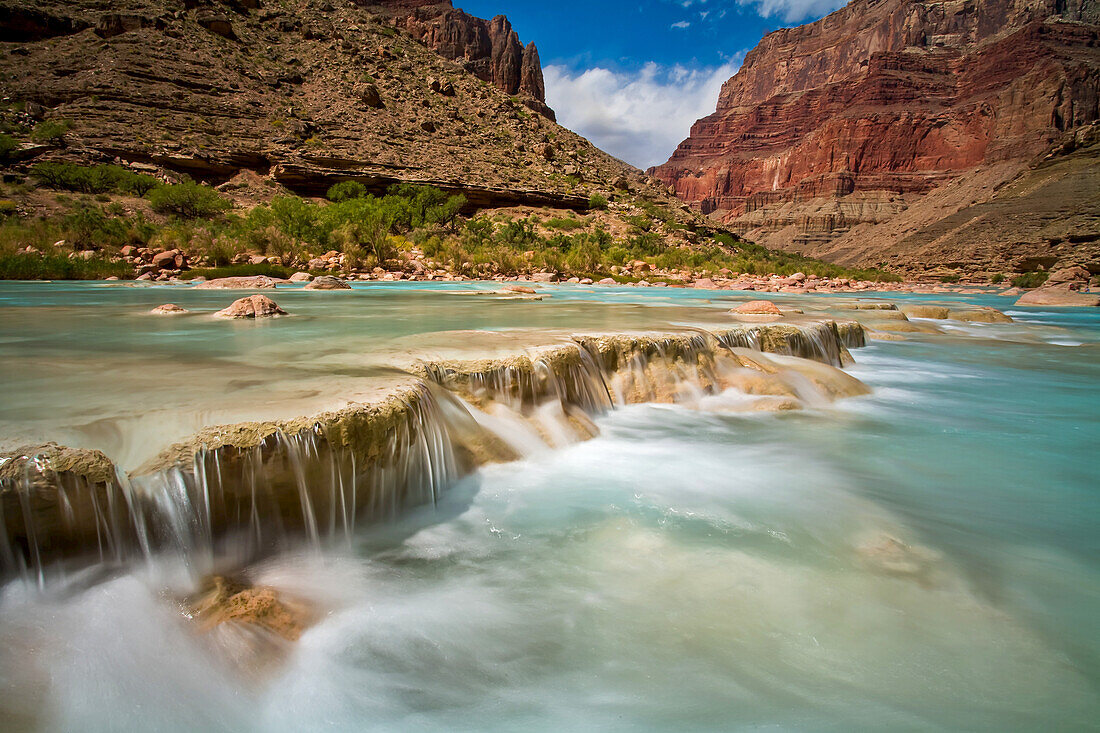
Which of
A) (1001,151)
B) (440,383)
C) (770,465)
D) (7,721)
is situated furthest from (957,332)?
(1001,151)

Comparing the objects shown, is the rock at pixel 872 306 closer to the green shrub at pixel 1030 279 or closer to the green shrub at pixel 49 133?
the green shrub at pixel 1030 279

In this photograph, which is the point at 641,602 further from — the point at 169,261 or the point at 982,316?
the point at 169,261

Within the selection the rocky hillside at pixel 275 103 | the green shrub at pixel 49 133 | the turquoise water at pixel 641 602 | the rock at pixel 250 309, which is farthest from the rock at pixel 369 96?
the turquoise water at pixel 641 602

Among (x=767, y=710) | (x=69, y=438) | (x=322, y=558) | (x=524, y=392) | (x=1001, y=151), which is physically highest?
(x=1001, y=151)

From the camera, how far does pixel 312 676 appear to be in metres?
1.70

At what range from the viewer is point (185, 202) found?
29.0m

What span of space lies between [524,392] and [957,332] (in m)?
11.3

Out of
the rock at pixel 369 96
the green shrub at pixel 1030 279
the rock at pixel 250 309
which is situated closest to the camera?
the rock at pixel 250 309

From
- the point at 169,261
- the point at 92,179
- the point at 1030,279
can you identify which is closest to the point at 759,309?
the point at 169,261

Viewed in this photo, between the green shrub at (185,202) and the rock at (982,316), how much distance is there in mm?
34990

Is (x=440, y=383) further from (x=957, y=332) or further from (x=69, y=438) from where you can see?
(x=957, y=332)

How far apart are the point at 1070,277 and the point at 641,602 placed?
1612 inches

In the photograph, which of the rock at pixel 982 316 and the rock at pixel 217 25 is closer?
the rock at pixel 982 316

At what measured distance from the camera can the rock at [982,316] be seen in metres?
12.9
